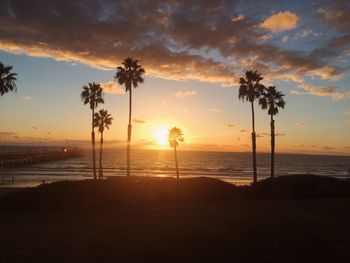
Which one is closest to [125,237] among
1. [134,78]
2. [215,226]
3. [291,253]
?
[215,226]

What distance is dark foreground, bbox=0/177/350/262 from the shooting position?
13.3 meters

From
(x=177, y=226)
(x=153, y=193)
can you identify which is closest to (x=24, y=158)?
(x=153, y=193)

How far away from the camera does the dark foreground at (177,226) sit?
43.8 ft

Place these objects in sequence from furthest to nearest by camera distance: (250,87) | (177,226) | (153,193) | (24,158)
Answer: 1. (24,158)
2. (250,87)
3. (153,193)
4. (177,226)

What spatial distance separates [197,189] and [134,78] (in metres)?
22.5

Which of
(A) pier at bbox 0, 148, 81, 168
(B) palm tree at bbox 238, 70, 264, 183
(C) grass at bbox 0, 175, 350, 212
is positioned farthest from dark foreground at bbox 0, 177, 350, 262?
(A) pier at bbox 0, 148, 81, 168

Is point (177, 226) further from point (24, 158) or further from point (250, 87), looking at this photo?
point (24, 158)

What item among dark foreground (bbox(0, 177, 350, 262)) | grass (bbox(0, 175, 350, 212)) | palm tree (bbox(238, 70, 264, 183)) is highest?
palm tree (bbox(238, 70, 264, 183))

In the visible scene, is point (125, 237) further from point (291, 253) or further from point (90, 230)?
point (291, 253)

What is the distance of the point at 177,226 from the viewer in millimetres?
17656

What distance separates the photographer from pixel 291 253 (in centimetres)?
1311


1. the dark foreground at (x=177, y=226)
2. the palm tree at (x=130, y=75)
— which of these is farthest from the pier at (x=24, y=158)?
the dark foreground at (x=177, y=226)

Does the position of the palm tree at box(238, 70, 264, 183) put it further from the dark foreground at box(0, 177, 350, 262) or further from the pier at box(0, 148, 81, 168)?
the pier at box(0, 148, 81, 168)

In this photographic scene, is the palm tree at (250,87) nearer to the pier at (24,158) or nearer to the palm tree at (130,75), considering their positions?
the palm tree at (130,75)
